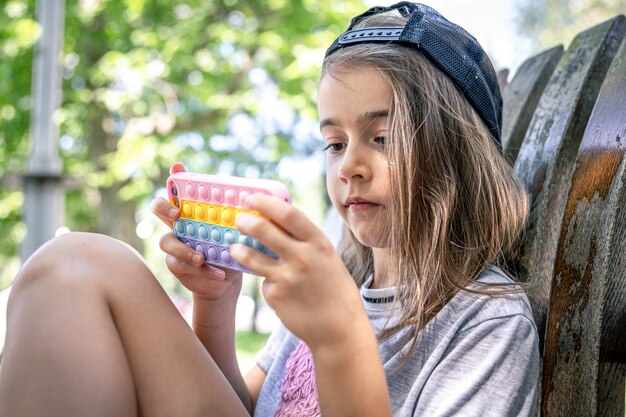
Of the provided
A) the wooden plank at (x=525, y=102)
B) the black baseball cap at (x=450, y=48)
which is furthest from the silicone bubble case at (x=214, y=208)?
the wooden plank at (x=525, y=102)

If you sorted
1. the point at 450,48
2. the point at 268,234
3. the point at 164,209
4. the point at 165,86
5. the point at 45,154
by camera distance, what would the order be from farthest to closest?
the point at 165,86 < the point at 45,154 < the point at 450,48 < the point at 164,209 < the point at 268,234

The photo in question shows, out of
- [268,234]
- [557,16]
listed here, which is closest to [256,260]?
[268,234]

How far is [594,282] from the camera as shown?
2.84 feet

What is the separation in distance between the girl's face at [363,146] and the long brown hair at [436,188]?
14 millimetres

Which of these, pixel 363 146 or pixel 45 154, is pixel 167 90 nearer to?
pixel 45 154

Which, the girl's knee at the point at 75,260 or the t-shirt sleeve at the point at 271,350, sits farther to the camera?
the t-shirt sleeve at the point at 271,350

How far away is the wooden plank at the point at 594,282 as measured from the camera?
0.85 m

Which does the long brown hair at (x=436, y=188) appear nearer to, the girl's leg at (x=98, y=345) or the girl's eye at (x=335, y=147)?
the girl's eye at (x=335, y=147)

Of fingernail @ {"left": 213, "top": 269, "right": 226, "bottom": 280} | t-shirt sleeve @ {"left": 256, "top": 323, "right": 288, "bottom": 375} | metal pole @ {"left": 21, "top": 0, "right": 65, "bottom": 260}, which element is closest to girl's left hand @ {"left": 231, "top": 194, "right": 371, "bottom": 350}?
fingernail @ {"left": 213, "top": 269, "right": 226, "bottom": 280}

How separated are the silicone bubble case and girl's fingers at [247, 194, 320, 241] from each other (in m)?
0.03

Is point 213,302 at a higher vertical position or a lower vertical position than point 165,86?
lower

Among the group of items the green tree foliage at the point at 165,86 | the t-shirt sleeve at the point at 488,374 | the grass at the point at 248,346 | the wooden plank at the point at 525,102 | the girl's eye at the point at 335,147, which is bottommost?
the grass at the point at 248,346

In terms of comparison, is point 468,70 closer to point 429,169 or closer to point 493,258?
point 429,169

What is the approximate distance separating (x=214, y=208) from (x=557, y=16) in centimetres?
361
